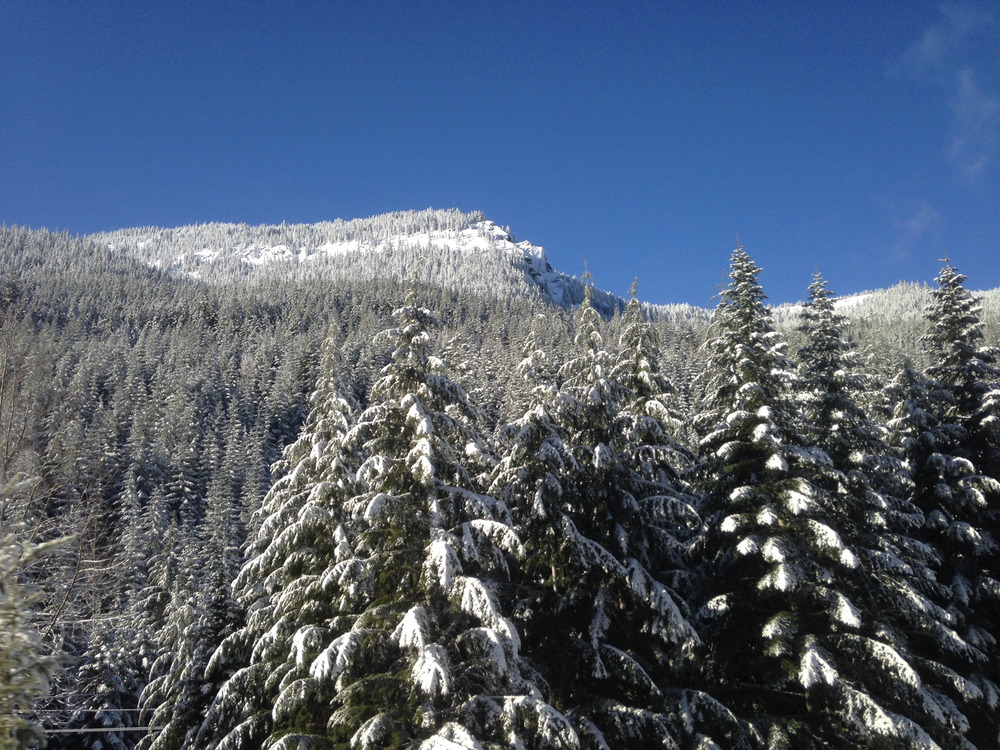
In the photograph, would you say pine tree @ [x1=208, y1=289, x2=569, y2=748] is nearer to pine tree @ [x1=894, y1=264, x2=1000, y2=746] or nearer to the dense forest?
the dense forest

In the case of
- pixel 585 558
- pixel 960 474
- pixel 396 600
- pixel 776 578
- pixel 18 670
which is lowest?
pixel 396 600

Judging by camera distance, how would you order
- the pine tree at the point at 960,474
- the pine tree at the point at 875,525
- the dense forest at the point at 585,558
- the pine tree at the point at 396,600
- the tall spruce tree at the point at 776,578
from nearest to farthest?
1. the pine tree at the point at 396,600
2. the dense forest at the point at 585,558
3. the tall spruce tree at the point at 776,578
4. the pine tree at the point at 875,525
5. the pine tree at the point at 960,474

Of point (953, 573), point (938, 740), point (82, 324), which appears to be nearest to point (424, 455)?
point (938, 740)

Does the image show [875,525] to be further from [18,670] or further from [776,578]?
[18,670]

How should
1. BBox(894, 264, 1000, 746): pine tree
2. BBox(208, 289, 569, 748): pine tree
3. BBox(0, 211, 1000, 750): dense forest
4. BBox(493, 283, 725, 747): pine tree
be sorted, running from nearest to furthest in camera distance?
BBox(208, 289, 569, 748): pine tree → BBox(0, 211, 1000, 750): dense forest → BBox(493, 283, 725, 747): pine tree → BBox(894, 264, 1000, 746): pine tree

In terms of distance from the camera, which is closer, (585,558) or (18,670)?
(18,670)

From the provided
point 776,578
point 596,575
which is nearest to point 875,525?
point 776,578

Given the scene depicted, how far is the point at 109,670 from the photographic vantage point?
2934cm

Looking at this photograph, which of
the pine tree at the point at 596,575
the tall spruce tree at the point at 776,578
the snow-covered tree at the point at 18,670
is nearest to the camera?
the snow-covered tree at the point at 18,670

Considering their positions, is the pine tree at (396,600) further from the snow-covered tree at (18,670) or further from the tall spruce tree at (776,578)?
the tall spruce tree at (776,578)

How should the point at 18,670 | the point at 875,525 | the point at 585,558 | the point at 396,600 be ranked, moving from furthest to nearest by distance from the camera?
the point at 875,525
the point at 585,558
the point at 396,600
the point at 18,670

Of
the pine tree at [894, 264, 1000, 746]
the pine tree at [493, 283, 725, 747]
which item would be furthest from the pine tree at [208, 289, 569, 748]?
the pine tree at [894, 264, 1000, 746]

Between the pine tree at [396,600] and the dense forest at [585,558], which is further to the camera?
the dense forest at [585,558]

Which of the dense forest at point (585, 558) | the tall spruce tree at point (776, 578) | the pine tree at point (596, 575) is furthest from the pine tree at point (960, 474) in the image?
the pine tree at point (596, 575)
